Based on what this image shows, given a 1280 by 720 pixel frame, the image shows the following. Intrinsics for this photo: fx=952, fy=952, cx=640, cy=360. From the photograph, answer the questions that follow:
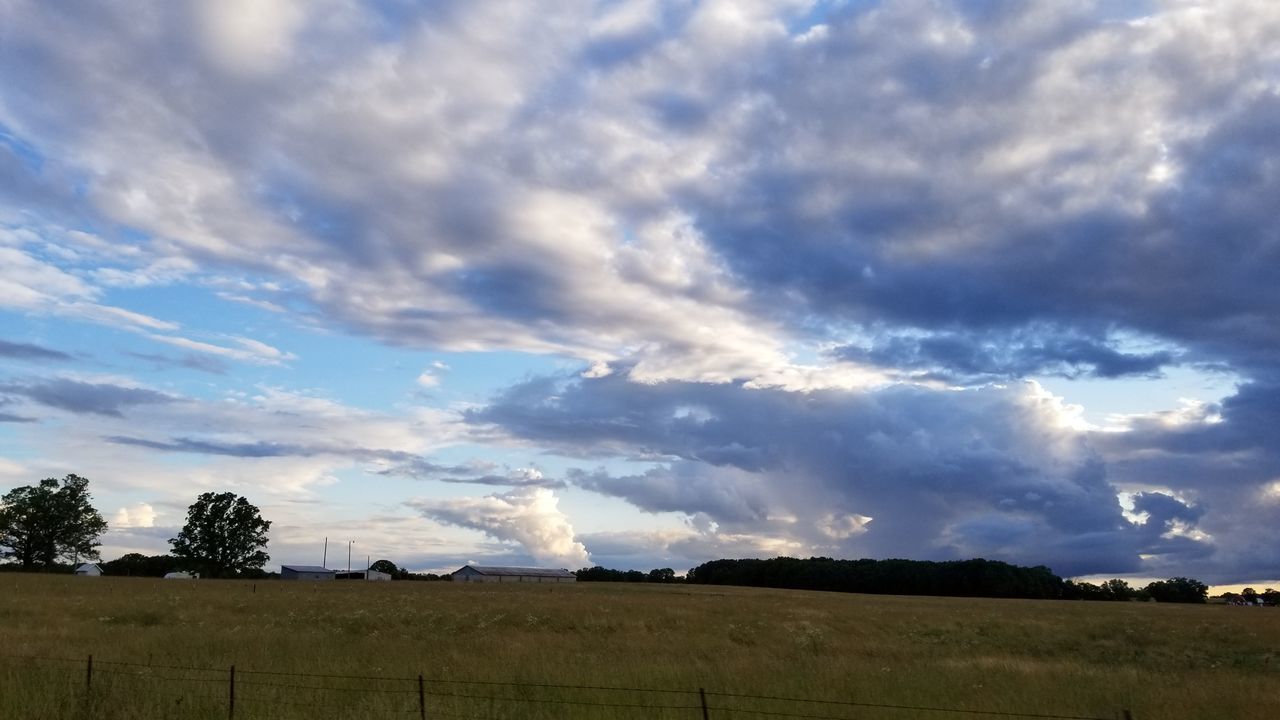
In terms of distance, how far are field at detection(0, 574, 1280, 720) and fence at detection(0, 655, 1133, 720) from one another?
2.8 inches

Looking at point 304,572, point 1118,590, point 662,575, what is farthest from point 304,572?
point 1118,590

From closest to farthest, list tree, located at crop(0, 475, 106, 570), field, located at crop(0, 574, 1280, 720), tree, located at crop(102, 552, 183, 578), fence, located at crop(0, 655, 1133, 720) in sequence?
fence, located at crop(0, 655, 1133, 720) < field, located at crop(0, 574, 1280, 720) < tree, located at crop(0, 475, 106, 570) < tree, located at crop(102, 552, 183, 578)

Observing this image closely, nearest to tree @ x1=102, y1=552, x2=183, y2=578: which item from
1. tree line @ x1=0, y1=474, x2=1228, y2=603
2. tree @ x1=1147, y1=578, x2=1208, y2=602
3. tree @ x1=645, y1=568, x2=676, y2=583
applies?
tree line @ x1=0, y1=474, x2=1228, y2=603

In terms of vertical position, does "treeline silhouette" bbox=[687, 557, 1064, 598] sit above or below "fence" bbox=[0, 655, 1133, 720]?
below

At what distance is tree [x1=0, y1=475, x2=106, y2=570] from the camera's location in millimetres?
120438

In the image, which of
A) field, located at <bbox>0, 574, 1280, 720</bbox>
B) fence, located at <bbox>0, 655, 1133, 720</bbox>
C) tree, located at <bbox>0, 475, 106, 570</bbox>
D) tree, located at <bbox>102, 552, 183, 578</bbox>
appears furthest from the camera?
tree, located at <bbox>102, 552, 183, 578</bbox>

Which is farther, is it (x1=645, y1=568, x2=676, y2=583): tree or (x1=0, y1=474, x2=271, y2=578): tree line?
(x1=645, y1=568, x2=676, y2=583): tree

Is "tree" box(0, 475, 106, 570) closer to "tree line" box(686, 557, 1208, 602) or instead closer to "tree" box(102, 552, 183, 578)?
"tree" box(102, 552, 183, 578)

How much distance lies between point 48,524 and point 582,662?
405ft

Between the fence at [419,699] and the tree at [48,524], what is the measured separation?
119497mm

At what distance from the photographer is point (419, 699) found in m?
17.0

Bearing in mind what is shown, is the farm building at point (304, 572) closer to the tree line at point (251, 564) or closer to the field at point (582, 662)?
the tree line at point (251, 564)

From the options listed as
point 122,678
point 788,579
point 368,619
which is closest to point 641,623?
point 368,619

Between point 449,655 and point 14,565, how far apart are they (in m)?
118
